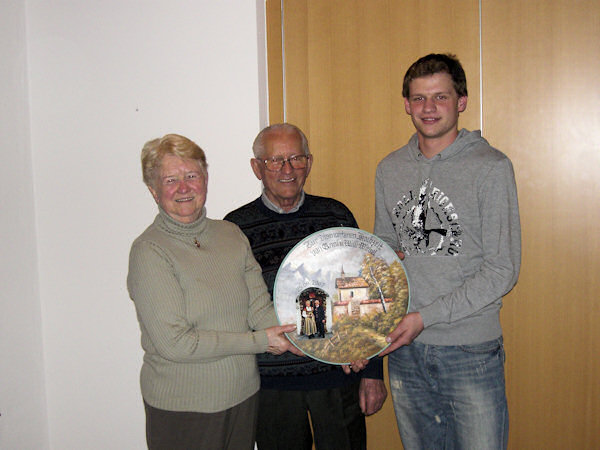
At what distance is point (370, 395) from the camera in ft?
5.46

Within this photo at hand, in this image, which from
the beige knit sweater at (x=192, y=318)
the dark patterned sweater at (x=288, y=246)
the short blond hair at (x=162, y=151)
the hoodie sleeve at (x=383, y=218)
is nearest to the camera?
the beige knit sweater at (x=192, y=318)

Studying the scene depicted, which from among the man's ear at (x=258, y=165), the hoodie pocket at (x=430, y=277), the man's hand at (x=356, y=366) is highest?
the man's ear at (x=258, y=165)

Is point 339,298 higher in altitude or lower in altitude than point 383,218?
lower

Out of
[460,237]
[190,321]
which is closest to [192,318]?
[190,321]

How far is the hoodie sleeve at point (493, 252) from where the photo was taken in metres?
1.44

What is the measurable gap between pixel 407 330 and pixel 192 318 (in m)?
0.65

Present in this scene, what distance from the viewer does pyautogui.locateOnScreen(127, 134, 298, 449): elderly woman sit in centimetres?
132

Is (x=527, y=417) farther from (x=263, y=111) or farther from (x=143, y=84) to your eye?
(x=143, y=84)

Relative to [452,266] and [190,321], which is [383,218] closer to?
[452,266]

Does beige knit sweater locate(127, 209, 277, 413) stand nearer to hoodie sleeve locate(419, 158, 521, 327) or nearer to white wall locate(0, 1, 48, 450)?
hoodie sleeve locate(419, 158, 521, 327)

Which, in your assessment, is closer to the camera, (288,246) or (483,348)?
(483,348)

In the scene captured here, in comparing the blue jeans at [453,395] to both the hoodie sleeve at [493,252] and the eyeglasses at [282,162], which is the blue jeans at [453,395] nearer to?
the hoodie sleeve at [493,252]

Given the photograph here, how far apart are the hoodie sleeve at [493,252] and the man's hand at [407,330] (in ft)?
0.14

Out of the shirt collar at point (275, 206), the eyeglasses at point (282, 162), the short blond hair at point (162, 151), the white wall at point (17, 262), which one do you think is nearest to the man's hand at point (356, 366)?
the shirt collar at point (275, 206)
